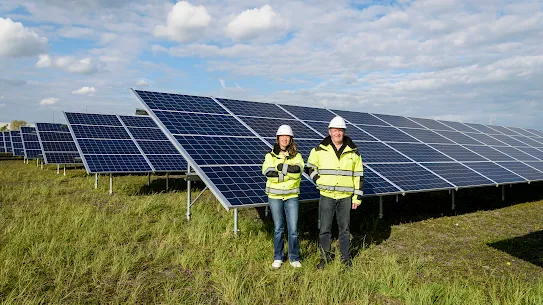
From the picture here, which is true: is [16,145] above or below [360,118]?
below

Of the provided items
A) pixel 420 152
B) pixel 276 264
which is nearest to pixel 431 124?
pixel 420 152

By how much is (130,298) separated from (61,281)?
4.06ft

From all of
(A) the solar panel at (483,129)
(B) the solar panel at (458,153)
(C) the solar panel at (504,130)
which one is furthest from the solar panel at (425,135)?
(C) the solar panel at (504,130)

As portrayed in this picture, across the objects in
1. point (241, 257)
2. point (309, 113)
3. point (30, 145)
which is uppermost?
point (309, 113)

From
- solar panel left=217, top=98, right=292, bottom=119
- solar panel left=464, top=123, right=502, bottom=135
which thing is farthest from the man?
solar panel left=464, top=123, right=502, bottom=135

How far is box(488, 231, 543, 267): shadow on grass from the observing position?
7.56m

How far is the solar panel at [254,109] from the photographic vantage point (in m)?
11.0

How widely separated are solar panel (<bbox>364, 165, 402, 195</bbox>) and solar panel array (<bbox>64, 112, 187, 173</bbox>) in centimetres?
802

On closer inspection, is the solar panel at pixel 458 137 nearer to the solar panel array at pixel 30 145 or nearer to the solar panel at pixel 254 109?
the solar panel at pixel 254 109

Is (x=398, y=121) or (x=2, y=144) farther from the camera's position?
(x=2, y=144)

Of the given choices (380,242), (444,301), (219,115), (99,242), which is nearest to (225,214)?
(219,115)

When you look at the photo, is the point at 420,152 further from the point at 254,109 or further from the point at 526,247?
the point at 254,109

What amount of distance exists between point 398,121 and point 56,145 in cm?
1929

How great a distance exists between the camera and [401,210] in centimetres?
1189
